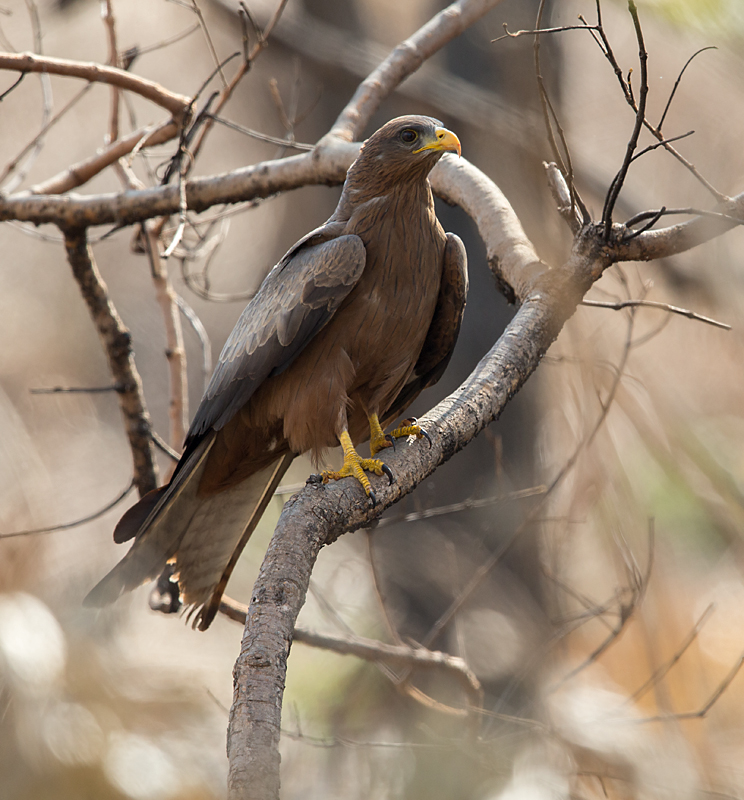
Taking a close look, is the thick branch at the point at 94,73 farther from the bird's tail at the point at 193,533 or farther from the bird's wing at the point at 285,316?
the bird's tail at the point at 193,533

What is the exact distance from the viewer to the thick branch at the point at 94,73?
3.70 m

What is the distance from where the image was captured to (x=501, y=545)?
6.60 meters

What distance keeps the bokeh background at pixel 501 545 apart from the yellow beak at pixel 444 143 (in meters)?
1.08

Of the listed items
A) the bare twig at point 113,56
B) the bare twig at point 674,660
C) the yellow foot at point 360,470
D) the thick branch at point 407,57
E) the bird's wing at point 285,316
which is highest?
the bare twig at point 113,56

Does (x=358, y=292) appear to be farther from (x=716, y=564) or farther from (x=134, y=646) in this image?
(x=134, y=646)

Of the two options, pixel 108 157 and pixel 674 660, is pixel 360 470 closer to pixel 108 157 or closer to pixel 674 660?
pixel 674 660

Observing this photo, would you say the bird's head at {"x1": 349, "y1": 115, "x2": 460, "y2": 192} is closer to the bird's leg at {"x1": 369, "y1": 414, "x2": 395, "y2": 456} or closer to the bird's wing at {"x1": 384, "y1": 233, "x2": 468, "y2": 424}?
the bird's wing at {"x1": 384, "y1": 233, "x2": 468, "y2": 424}

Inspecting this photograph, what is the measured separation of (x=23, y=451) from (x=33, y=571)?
1448 millimetres

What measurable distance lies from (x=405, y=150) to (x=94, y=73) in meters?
1.70

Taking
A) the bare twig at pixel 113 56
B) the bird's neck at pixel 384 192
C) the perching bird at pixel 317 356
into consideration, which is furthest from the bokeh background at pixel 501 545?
the bird's neck at pixel 384 192

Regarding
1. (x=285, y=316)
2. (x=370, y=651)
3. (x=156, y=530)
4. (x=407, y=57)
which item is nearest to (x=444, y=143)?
(x=285, y=316)

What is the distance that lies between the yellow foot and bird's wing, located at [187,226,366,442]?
23.0 inches

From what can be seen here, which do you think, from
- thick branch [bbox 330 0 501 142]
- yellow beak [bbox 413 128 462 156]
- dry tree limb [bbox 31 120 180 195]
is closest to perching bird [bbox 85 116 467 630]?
yellow beak [bbox 413 128 462 156]

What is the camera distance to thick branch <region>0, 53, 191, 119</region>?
12.1 ft
